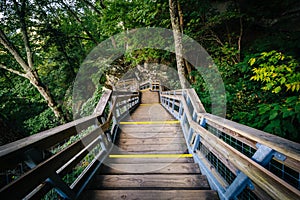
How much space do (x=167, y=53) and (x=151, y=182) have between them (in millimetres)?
7421

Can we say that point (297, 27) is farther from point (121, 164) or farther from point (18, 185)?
point (18, 185)

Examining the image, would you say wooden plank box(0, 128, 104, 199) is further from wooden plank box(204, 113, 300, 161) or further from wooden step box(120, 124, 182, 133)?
wooden step box(120, 124, 182, 133)

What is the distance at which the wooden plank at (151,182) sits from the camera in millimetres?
1735

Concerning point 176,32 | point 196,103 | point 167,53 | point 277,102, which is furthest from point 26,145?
point 167,53

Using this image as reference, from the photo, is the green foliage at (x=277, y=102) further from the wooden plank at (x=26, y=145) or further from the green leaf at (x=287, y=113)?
the wooden plank at (x=26, y=145)

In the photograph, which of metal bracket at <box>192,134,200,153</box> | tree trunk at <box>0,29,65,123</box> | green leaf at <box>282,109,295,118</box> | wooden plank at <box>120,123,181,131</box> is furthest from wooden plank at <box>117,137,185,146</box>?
tree trunk at <box>0,29,65,123</box>

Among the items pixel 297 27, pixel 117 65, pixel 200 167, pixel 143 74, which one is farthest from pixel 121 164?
pixel 143 74

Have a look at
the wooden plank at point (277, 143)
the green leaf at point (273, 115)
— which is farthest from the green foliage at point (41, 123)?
the green leaf at point (273, 115)

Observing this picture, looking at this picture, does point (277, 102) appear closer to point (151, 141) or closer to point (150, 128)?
point (151, 141)

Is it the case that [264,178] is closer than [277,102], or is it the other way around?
[264,178]

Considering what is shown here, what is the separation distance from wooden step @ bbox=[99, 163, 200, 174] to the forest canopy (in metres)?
1.35

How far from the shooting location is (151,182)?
5.88 ft

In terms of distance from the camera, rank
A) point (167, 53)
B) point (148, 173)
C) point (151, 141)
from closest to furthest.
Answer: point (148, 173)
point (151, 141)
point (167, 53)

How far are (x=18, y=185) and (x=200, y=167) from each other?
7.02 ft
